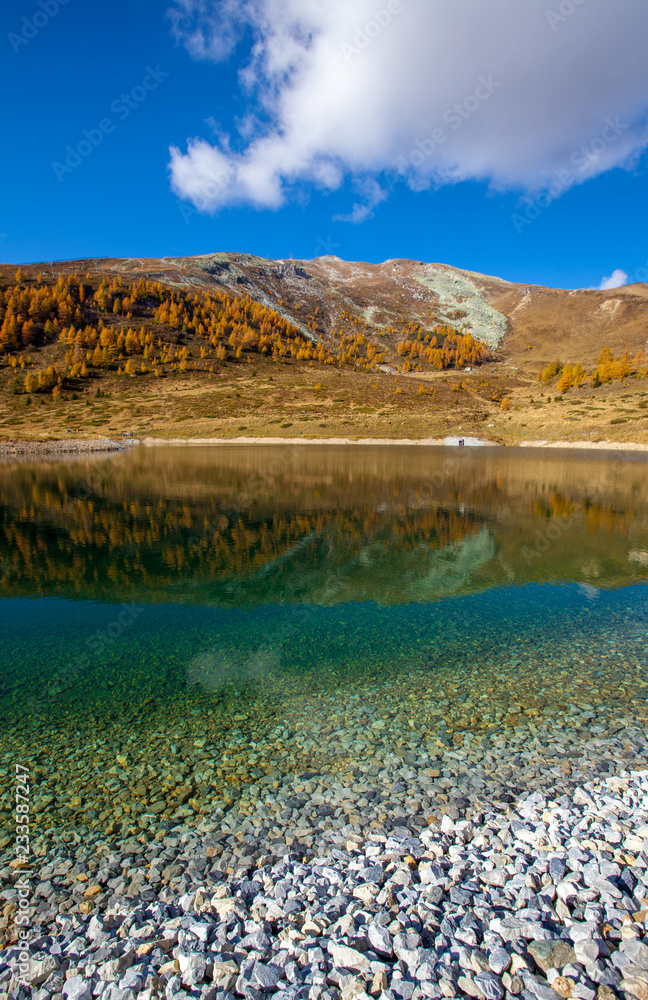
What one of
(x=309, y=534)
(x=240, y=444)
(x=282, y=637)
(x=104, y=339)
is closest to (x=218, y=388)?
(x=240, y=444)

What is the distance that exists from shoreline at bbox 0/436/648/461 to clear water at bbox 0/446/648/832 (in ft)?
158

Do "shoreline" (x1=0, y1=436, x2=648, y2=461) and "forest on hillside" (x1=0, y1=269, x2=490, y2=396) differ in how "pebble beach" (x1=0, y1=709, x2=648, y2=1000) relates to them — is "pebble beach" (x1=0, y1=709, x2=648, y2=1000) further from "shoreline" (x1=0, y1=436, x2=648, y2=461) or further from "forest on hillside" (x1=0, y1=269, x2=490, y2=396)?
"forest on hillside" (x1=0, y1=269, x2=490, y2=396)

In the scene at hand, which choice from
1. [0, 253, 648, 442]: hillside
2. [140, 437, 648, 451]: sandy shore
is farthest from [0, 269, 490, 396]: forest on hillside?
[140, 437, 648, 451]: sandy shore

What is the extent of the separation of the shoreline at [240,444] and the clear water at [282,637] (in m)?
48.0

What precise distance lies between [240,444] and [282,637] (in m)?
74.7

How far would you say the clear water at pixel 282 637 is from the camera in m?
7.85

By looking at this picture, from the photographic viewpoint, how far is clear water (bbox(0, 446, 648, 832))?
7852 millimetres

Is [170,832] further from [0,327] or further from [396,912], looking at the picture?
[0,327]

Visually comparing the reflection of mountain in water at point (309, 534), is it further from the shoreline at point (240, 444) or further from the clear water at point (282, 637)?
the shoreline at point (240, 444)

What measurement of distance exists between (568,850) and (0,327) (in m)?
187

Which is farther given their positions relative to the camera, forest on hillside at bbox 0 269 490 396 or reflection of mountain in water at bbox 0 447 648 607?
forest on hillside at bbox 0 269 490 396

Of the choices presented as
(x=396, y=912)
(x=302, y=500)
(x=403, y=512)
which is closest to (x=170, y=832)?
(x=396, y=912)

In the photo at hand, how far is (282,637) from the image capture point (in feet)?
40.1

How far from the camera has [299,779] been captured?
7121 millimetres
